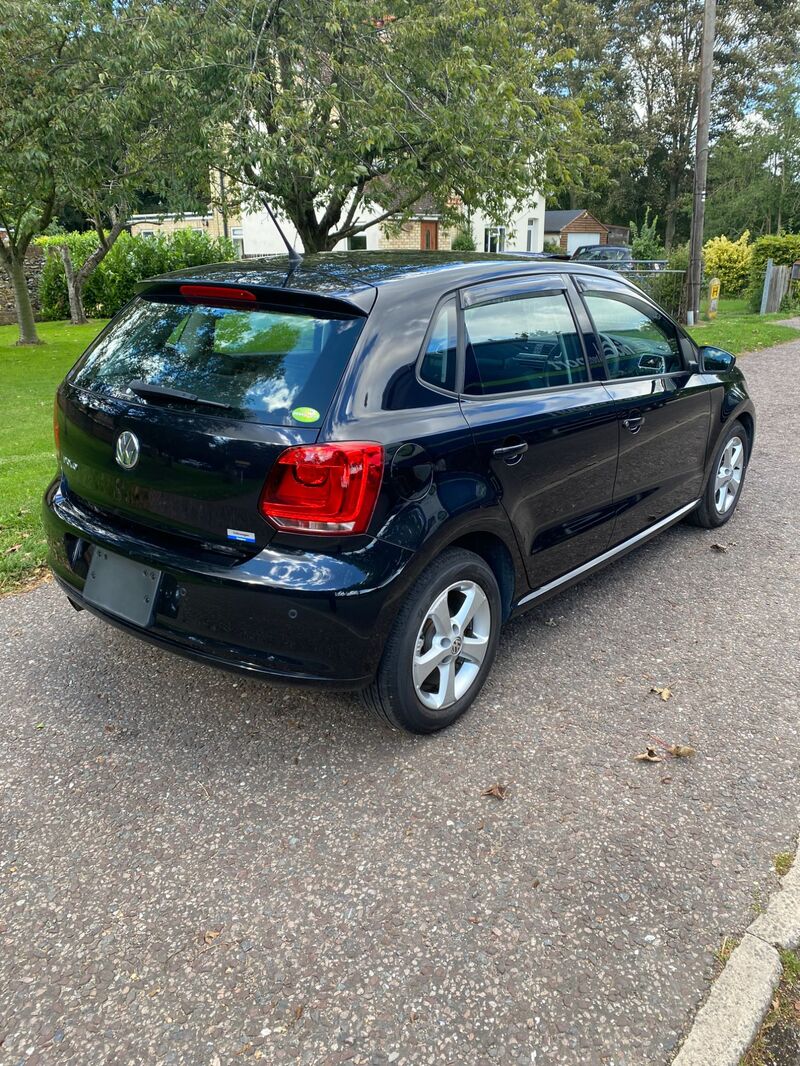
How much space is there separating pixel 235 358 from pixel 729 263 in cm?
2652

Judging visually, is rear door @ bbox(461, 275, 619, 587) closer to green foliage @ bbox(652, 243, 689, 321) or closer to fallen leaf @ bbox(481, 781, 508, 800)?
fallen leaf @ bbox(481, 781, 508, 800)

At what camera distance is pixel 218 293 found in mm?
2977

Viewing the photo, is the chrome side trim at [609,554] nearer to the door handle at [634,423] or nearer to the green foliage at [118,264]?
the door handle at [634,423]

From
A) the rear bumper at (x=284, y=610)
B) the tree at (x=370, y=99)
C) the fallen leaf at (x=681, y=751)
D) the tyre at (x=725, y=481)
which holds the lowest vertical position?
the fallen leaf at (x=681, y=751)

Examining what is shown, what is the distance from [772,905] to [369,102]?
389 inches

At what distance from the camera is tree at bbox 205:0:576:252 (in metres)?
9.41

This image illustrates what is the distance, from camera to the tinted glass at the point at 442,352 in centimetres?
291

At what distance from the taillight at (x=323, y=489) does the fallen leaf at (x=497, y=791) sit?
1.03 meters

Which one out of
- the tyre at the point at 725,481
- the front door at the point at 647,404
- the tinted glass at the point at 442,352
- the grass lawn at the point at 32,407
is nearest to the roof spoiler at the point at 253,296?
the tinted glass at the point at 442,352

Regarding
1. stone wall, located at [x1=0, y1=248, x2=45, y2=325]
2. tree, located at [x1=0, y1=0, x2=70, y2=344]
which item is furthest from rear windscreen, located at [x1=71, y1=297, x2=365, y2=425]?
stone wall, located at [x1=0, y1=248, x2=45, y2=325]

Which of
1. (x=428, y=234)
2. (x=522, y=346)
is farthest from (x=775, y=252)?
(x=522, y=346)

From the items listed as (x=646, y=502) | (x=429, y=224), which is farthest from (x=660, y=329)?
(x=429, y=224)

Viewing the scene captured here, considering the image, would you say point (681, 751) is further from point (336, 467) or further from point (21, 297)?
point (21, 297)

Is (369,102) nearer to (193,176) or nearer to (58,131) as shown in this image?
(193,176)
